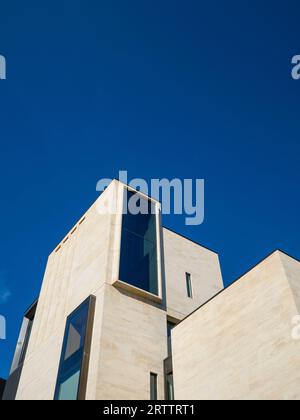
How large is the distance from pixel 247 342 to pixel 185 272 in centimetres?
1156

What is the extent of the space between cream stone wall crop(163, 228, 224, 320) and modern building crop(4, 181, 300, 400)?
3.4 inches

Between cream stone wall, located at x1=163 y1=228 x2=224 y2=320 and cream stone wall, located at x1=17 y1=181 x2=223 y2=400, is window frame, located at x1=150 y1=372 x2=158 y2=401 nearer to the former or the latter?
cream stone wall, located at x1=17 y1=181 x2=223 y2=400

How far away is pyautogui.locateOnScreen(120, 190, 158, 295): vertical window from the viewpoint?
64.8 ft

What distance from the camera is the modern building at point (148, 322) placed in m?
12.8

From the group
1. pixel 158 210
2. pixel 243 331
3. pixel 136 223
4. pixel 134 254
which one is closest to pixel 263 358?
pixel 243 331

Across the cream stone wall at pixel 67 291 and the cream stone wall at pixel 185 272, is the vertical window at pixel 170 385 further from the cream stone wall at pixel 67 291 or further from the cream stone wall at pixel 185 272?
the cream stone wall at pixel 185 272

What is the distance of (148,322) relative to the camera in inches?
729

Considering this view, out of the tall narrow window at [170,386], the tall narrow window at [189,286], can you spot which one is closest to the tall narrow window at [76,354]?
the tall narrow window at [170,386]

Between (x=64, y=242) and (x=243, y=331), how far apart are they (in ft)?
57.1

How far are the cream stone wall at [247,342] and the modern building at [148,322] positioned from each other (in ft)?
0.12

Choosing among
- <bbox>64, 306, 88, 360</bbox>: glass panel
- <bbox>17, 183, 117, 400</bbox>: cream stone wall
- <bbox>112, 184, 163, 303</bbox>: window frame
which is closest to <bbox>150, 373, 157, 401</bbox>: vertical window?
<bbox>17, 183, 117, 400</bbox>: cream stone wall

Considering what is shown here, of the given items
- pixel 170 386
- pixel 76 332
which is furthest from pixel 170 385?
pixel 76 332
